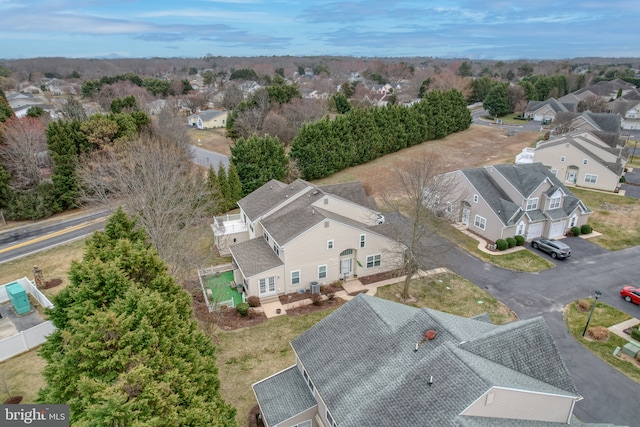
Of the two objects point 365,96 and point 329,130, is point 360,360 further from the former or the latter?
point 365,96

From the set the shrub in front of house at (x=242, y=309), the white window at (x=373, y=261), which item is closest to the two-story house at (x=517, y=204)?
the white window at (x=373, y=261)

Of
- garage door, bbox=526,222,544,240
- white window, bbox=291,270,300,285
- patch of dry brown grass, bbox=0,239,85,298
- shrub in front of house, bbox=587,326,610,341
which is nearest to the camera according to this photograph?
shrub in front of house, bbox=587,326,610,341

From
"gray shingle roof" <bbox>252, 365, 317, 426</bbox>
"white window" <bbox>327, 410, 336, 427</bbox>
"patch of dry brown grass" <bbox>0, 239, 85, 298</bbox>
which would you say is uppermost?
"white window" <bbox>327, 410, 336, 427</bbox>

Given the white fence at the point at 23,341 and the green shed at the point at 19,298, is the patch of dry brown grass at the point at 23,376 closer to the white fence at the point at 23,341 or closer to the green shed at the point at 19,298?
the white fence at the point at 23,341
